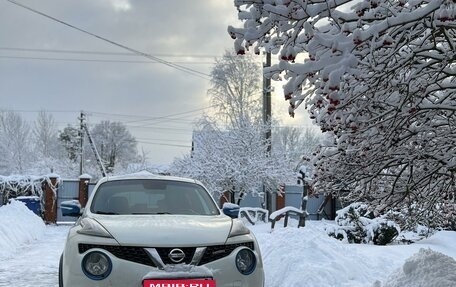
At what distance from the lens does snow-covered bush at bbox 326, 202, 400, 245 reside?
1208 cm

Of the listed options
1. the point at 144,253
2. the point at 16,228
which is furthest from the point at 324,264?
the point at 16,228

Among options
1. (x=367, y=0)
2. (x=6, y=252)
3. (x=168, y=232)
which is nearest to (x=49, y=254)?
(x=6, y=252)

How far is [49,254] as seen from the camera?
1095 cm

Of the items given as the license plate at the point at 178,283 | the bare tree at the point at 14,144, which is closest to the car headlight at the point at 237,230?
the license plate at the point at 178,283

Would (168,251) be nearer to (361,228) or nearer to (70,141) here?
(361,228)

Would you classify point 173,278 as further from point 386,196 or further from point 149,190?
point 386,196

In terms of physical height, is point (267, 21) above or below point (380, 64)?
above

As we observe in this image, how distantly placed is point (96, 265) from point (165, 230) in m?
0.59

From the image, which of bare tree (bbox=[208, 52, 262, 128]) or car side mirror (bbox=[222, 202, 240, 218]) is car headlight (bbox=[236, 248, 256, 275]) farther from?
bare tree (bbox=[208, 52, 262, 128])

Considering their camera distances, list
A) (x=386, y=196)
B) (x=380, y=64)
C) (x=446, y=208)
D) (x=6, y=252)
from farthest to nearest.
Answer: (x=6, y=252)
(x=446, y=208)
(x=386, y=196)
(x=380, y=64)

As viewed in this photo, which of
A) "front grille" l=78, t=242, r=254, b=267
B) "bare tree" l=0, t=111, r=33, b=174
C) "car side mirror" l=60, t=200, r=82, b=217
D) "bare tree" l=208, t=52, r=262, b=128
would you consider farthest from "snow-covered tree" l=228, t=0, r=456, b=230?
"bare tree" l=0, t=111, r=33, b=174

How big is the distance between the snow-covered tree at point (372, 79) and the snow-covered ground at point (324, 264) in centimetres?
79

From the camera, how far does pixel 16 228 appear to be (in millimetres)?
13039

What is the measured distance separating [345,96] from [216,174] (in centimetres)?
1680
